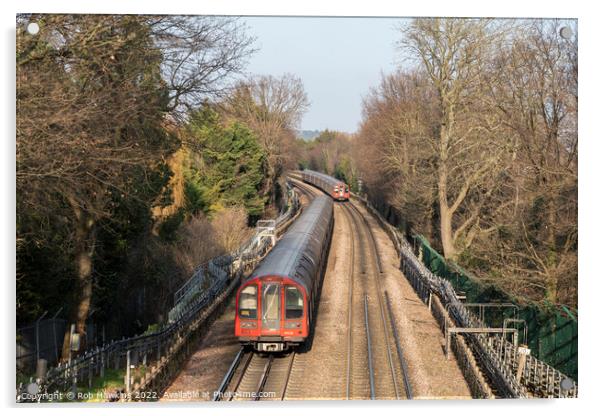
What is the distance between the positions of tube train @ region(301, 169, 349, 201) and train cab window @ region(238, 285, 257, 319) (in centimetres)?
4516

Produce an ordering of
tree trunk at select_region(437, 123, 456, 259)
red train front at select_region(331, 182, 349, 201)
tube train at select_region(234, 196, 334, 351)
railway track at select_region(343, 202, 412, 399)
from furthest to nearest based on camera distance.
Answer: red train front at select_region(331, 182, 349, 201)
tree trunk at select_region(437, 123, 456, 259)
tube train at select_region(234, 196, 334, 351)
railway track at select_region(343, 202, 412, 399)

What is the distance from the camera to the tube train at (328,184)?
61.3 metres

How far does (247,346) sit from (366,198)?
46.7m

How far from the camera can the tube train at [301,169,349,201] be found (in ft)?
201

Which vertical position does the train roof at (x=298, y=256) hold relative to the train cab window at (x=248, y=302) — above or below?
above

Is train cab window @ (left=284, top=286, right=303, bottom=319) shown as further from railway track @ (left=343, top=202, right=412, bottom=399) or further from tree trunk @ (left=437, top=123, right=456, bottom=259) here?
tree trunk @ (left=437, top=123, right=456, bottom=259)

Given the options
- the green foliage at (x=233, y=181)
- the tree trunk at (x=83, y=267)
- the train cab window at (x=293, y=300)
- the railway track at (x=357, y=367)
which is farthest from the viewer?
the green foliage at (x=233, y=181)

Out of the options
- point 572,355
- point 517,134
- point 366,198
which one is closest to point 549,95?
point 517,134

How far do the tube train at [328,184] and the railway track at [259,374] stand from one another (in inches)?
1757

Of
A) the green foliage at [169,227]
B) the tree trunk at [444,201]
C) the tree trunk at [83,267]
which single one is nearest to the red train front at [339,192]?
the green foliage at [169,227]

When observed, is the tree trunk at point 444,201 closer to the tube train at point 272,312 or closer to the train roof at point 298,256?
the train roof at point 298,256

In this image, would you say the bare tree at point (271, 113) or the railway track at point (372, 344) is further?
the bare tree at point (271, 113)

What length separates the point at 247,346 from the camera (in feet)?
55.1

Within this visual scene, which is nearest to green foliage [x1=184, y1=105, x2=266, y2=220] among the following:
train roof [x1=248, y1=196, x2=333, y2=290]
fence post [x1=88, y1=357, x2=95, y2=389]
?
train roof [x1=248, y1=196, x2=333, y2=290]
